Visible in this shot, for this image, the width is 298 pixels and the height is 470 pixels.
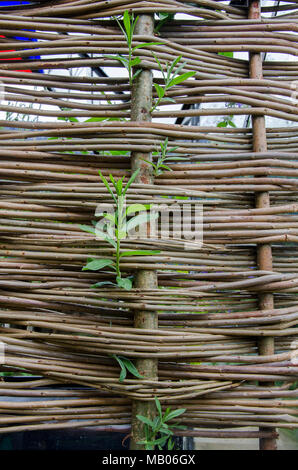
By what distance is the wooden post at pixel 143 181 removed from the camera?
67cm

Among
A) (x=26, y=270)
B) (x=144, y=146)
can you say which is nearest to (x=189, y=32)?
(x=144, y=146)

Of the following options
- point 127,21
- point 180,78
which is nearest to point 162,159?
point 180,78

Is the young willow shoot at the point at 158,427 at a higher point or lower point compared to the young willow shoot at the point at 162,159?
lower

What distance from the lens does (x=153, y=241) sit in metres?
0.70

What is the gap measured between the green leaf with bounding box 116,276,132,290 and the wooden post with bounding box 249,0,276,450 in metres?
0.28

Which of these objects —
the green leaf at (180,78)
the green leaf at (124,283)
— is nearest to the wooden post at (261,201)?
the green leaf at (180,78)

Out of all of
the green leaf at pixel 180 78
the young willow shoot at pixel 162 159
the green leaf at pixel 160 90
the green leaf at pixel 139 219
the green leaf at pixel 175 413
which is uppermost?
the green leaf at pixel 180 78

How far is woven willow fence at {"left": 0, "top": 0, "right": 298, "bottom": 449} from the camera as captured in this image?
68 cm

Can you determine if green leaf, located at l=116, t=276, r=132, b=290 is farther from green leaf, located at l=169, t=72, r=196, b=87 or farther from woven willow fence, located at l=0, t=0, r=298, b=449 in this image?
green leaf, located at l=169, t=72, r=196, b=87

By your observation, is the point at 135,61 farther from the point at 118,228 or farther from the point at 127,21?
the point at 118,228

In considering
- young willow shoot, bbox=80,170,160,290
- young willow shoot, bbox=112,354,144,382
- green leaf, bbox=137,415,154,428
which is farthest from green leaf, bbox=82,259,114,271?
green leaf, bbox=137,415,154,428

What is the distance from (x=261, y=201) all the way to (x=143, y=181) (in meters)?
0.25

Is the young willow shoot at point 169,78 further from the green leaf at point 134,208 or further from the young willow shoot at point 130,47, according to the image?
the green leaf at point 134,208

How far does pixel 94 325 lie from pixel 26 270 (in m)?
0.17
